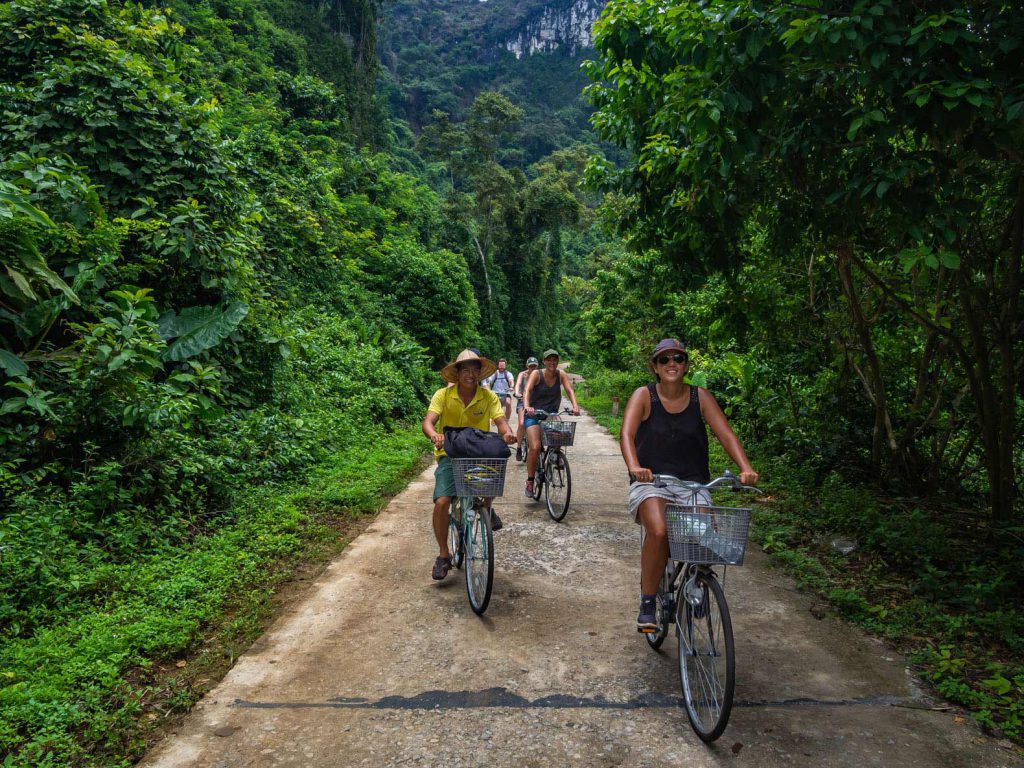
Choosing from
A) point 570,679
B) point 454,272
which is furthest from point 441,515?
point 454,272

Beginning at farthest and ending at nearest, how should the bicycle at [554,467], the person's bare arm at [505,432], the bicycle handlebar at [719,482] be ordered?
1. the bicycle at [554,467]
2. the person's bare arm at [505,432]
3. the bicycle handlebar at [719,482]

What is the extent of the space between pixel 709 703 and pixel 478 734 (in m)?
1.18

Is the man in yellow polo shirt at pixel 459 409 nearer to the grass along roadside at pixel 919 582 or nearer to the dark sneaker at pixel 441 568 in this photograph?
the dark sneaker at pixel 441 568

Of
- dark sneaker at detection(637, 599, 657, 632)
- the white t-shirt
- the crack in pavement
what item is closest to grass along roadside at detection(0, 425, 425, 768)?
the crack in pavement

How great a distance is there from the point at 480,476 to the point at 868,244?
4.23 metres

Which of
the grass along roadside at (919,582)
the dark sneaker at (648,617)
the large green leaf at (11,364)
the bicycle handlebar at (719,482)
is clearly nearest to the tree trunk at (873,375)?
the grass along roadside at (919,582)

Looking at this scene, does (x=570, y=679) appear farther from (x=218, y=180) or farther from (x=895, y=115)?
(x=218, y=180)

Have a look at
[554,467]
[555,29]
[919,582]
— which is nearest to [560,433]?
[554,467]

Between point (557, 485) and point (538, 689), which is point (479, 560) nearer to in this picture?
point (538, 689)

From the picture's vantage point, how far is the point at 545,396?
8703 mm

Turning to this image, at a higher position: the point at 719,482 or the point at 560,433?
the point at 719,482

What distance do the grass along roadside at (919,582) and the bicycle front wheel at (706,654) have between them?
1466mm

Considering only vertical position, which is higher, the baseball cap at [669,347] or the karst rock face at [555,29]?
the karst rock face at [555,29]

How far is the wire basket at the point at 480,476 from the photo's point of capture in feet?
15.6
